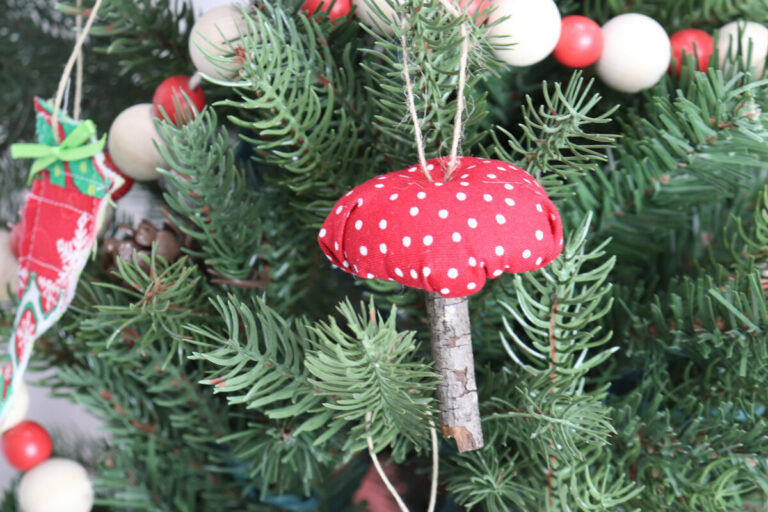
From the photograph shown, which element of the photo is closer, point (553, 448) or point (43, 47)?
point (553, 448)

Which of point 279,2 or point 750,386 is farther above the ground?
point 279,2

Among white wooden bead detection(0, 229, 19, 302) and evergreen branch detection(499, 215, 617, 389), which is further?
white wooden bead detection(0, 229, 19, 302)

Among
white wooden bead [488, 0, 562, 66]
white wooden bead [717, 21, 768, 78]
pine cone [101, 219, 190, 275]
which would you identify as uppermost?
white wooden bead [488, 0, 562, 66]

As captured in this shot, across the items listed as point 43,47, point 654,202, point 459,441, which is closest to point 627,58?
point 654,202

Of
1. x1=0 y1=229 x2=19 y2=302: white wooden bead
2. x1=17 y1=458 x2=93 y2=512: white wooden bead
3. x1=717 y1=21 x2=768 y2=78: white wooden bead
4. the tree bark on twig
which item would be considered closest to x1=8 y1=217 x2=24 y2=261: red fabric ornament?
x1=0 y1=229 x2=19 y2=302: white wooden bead

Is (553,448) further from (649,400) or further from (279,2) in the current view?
(279,2)

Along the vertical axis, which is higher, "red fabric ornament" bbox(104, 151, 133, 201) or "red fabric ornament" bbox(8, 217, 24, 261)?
"red fabric ornament" bbox(104, 151, 133, 201)

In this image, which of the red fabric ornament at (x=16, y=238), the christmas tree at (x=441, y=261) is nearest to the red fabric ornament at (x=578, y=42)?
the christmas tree at (x=441, y=261)

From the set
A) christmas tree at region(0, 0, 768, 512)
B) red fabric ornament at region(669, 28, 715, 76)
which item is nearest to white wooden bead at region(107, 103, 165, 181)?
christmas tree at region(0, 0, 768, 512)

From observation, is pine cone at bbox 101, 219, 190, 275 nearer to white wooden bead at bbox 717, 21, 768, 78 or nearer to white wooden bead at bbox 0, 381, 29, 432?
white wooden bead at bbox 0, 381, 29, 432

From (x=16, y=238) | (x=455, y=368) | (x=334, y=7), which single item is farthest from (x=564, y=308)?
(x=16, y=238)
